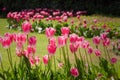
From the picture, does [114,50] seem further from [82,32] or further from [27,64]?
[27,64]

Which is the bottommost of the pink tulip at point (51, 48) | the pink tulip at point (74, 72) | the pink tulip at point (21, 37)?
the pink tulip at point (74, 72)

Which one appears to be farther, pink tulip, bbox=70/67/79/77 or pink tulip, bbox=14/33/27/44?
pink tulip, bbox=14/33/27/44

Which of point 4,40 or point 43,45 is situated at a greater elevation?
point 4,40

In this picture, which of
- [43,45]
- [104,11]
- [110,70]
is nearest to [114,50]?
[43,45]

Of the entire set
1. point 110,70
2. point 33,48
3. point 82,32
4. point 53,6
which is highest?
point 33,48

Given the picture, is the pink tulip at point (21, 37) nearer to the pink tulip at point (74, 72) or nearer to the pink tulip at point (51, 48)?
the pink tulip at point (51, 48)

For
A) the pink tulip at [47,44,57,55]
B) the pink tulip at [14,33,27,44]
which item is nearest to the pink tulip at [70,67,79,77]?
the pink tulip at [47,44,57,55]

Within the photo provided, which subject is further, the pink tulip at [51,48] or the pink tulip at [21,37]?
the pink tulip at [21,37]

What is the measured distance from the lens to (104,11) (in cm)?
1975

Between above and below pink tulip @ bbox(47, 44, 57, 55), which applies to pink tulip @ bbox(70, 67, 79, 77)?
below

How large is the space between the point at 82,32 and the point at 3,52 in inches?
157

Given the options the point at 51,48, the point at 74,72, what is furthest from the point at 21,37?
the point at 74,72

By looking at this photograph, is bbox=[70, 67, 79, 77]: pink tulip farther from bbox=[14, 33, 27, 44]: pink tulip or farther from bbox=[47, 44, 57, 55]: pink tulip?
bbox=[14, 33, 27, 44]: pink tulip

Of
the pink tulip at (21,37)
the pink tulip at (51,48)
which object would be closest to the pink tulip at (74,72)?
the pink tulip at (51,48)
